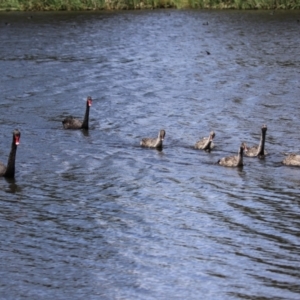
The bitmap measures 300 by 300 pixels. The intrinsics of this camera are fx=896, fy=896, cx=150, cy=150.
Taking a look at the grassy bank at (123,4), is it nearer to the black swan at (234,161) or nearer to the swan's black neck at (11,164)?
the black swan at (234,161)

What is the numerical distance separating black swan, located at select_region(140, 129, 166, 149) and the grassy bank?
3485cm

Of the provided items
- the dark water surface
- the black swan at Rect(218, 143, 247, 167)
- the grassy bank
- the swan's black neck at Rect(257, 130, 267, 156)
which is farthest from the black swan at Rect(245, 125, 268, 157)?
the grassy bank

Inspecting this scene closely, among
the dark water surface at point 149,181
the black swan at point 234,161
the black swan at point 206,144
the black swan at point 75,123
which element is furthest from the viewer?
the black swan at point 75,123

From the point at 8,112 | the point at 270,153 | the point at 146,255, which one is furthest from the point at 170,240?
the point at 8,112

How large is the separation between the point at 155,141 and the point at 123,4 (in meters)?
36.6

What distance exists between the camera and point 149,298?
10.7 meters

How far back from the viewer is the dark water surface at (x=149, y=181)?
11500 mm

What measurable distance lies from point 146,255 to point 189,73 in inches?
793

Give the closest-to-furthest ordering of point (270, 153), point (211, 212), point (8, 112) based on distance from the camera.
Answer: point (211, 212) → point (270, 153) → point (8, 112)

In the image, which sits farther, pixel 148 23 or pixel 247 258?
pixel 148 23

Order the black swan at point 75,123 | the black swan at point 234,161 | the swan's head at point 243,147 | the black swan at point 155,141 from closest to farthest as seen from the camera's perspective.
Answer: the black swan at point 234,161
the swan's head at point 243,147
the black swan at point 155,141
the black swan at point 75,123

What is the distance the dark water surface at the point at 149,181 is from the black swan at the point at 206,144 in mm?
221

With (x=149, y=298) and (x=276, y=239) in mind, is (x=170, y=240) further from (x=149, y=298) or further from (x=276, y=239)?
(x=149, y=298)

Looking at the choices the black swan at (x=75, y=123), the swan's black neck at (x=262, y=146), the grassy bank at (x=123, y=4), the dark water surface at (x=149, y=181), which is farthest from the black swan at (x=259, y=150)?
the grassy bank at (x=123, y=4)
